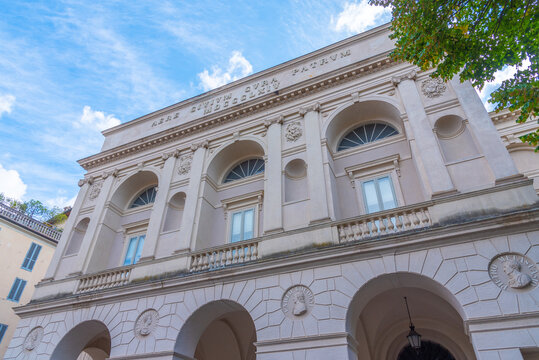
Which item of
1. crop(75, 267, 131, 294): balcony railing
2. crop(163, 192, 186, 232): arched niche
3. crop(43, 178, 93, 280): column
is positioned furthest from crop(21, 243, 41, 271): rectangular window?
crop(163, 192, 186, 232): arched niche

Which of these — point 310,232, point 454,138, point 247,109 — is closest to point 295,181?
point 310,232

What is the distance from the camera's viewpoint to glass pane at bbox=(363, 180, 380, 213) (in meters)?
12.4

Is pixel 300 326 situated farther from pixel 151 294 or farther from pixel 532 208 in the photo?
pixel 532 208

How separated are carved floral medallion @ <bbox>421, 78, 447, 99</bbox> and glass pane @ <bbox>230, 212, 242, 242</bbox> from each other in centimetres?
882

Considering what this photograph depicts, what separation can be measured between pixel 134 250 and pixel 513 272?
1458 cm

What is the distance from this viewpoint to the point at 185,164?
16.6 metres

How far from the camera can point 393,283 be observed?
32.1 ft

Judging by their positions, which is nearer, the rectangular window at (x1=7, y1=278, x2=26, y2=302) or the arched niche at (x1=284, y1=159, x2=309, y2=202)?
the arched niche at (x1=284, y1=159, x2=309, y2=202)

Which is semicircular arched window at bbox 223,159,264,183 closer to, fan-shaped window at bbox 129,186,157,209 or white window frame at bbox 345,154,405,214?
fan-shaped window at bbox 129,186,157,209

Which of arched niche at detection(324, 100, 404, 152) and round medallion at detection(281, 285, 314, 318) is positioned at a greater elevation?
arched niche at detection(324, 100, 404, 152)

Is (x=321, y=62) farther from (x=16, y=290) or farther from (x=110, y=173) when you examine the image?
(x=16, y=290)

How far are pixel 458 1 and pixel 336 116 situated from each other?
6.62 metres

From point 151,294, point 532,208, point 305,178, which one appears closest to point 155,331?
point 151,294

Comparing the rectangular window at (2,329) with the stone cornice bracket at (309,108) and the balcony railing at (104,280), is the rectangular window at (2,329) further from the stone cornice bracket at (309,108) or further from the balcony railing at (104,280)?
the stone cornice bracket at (309,108)
